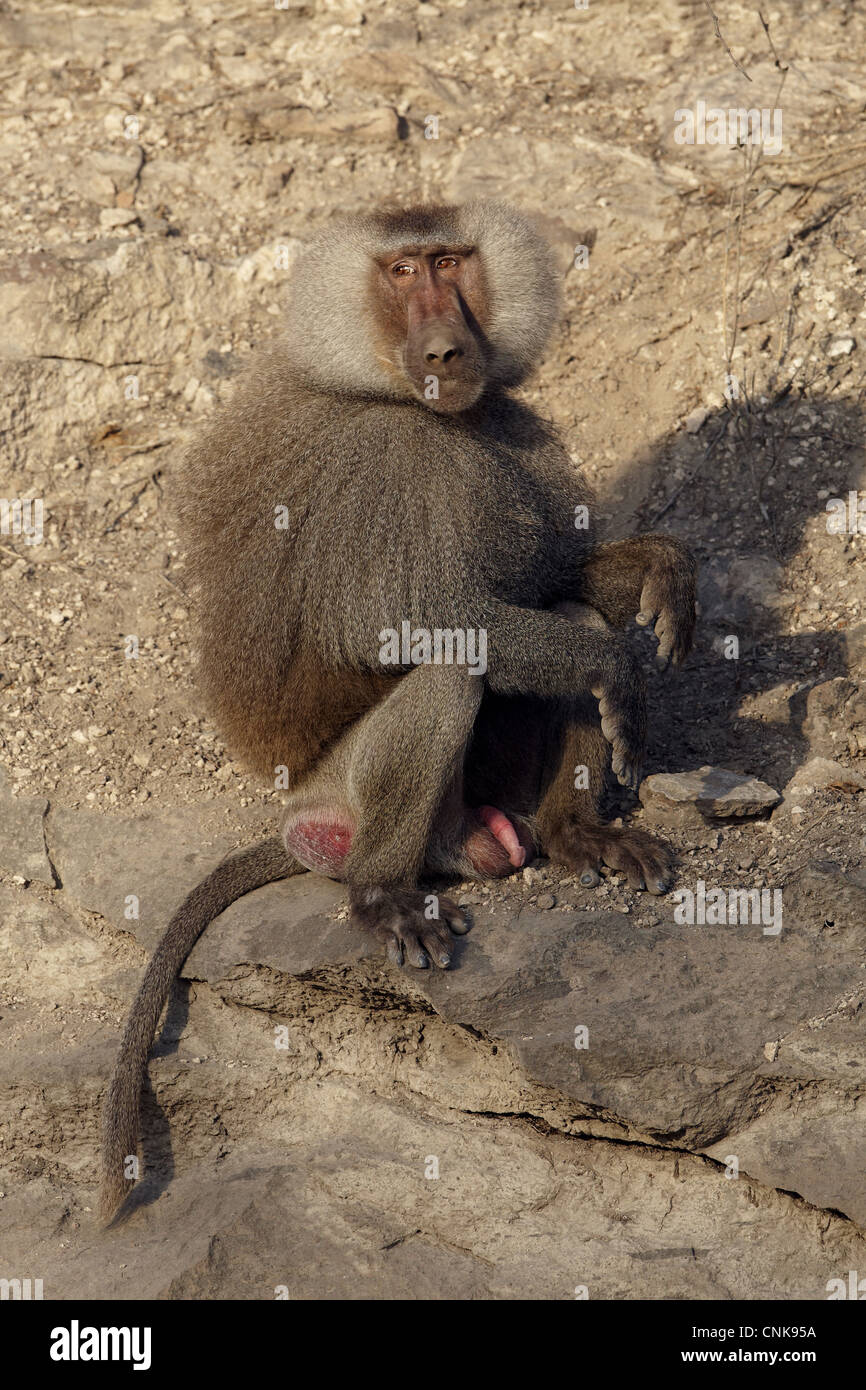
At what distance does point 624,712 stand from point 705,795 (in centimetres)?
42

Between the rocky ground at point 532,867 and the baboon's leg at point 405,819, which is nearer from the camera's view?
the rocky ground at point 532,867

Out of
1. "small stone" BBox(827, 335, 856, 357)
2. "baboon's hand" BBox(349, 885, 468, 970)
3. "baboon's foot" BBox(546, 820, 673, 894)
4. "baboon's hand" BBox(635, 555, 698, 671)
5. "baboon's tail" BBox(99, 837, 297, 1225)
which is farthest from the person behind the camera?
"small stone" BBox(827, 335, 856, 357)

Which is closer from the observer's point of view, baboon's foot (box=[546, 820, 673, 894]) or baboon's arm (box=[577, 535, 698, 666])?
baboon's foot (box=[546, 820, 673, 894])

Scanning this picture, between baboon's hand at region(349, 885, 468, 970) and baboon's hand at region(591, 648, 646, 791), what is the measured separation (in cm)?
72

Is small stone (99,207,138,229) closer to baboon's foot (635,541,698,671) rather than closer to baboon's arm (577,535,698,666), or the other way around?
baboon's arm (577,535,698,666)

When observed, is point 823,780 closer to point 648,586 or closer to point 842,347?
point 648,586

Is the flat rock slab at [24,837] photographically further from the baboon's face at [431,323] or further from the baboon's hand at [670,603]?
the baboon's hand at [670,603]

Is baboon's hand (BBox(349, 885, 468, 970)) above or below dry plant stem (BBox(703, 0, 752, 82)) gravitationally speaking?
below

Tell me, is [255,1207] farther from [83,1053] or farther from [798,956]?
[798,956]

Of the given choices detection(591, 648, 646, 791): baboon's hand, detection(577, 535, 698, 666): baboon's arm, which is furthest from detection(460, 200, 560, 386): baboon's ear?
detection(591, 648, 646, 791): baboon's hand

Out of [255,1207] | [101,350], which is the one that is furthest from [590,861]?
[101,350]

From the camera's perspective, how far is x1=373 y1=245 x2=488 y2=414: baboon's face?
4.00 m

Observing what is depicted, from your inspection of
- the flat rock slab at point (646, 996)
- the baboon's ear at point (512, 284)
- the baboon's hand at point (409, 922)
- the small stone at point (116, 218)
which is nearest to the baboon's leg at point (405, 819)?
the baboon's hand at point (409, 922)

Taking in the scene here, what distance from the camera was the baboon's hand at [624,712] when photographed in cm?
418
